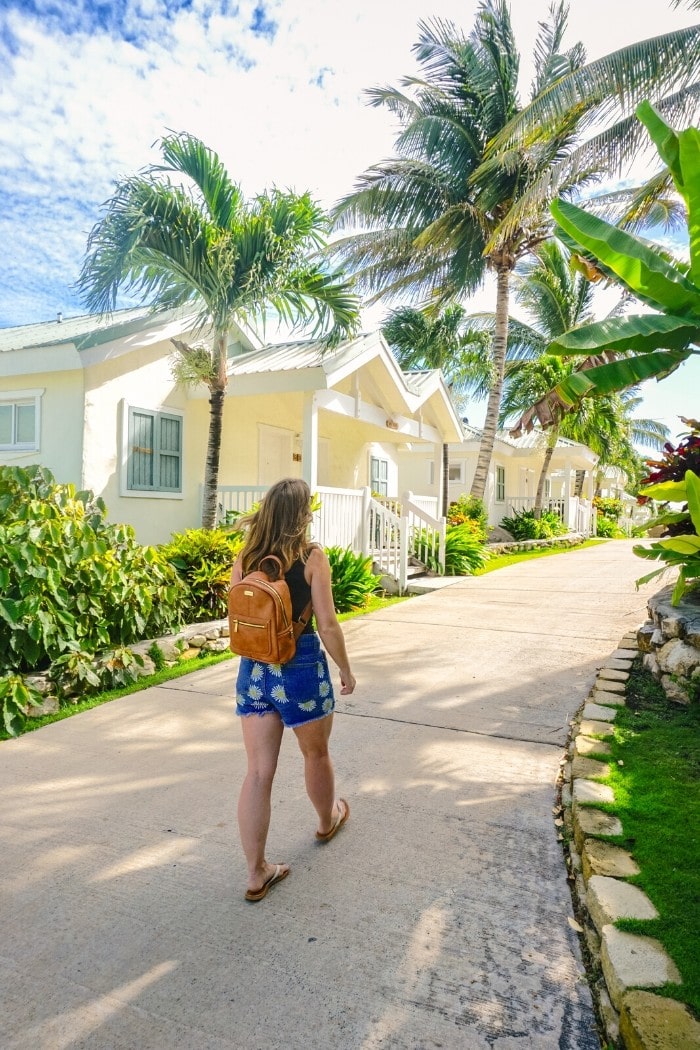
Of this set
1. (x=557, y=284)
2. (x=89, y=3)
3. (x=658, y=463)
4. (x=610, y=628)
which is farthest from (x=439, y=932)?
(x=557, y=284)

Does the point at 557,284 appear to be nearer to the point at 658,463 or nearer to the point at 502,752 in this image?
the point at 658,463

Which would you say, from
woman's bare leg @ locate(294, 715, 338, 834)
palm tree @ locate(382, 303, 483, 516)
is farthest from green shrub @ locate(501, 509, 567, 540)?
woman's bare leg @ locate(294, 715, 338, 834)

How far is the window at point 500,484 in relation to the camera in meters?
28.4

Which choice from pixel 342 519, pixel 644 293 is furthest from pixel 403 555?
pixel 644 293

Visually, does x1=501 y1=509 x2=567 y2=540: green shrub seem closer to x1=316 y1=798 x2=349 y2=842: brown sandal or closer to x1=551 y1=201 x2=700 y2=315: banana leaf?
x1=551 y1=201 x2=700 y2=315: banana leaf

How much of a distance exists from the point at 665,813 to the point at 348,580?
6.73 meters

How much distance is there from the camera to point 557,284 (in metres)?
23.4

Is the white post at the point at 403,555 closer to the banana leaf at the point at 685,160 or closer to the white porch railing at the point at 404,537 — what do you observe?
the white porch railing at the point at 404,537

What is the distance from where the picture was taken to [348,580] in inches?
384

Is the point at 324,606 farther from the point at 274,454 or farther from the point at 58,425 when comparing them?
the point at 274,454

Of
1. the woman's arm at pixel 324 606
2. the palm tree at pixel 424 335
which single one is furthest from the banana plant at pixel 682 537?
the palm tree at pixel 424 335

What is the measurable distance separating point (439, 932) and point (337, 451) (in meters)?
13.5

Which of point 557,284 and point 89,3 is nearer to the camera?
point 89,3

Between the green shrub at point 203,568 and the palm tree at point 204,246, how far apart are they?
156 cm
